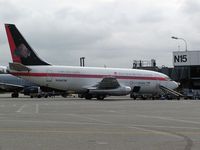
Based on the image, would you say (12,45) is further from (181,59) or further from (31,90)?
(181,59)

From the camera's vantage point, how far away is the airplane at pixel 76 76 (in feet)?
158

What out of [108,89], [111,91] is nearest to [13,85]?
[108,89]

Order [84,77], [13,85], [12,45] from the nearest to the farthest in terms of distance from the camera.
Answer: [12,45] → [84,77] → [13,85]

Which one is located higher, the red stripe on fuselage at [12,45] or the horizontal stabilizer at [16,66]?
the red stripe on fuselage at [12,45]

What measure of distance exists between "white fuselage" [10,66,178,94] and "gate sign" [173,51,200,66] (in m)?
10.0

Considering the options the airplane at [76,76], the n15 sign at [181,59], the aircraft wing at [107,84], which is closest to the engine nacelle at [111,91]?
the airplane at [76,76]

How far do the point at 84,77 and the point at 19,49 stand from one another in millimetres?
7807

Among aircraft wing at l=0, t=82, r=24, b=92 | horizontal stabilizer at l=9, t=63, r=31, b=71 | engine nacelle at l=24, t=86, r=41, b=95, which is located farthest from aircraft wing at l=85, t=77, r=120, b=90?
aircraft wing at l=0, t=82, r=24, b=92

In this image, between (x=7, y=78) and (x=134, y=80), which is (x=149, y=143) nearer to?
(x=134, y=80)

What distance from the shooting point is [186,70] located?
7244cm

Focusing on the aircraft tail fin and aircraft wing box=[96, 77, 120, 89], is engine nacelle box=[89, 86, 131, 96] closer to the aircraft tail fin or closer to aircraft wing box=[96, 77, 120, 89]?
aircraft wing box=[96, 77, 120, 89]

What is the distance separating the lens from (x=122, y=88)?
167ft

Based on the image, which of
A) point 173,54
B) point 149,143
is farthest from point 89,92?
point 149,143

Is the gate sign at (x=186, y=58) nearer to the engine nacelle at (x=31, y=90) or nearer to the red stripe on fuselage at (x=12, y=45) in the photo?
the engine nacelle at (x=31, y=90)
